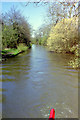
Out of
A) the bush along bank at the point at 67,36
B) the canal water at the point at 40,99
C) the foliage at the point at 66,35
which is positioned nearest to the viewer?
the canal water at the point at 40,99

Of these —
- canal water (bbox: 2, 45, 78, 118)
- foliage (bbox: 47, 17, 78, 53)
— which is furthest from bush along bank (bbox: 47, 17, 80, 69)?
canal water (bbox: 2, 45, 78, 118)

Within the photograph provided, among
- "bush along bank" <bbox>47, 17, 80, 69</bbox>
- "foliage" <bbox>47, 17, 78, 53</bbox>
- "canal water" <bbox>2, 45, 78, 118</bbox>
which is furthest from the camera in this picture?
"foliage" <bbox>47, 17, 78, 53</bbox>

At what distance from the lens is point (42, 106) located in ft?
13.1

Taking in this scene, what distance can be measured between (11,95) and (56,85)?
2.16 meters

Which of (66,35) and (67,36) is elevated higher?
(66,35)

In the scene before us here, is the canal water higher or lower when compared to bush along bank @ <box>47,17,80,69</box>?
lower

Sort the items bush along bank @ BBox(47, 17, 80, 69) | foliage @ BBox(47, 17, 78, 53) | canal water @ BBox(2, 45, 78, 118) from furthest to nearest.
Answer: foliage @ BBox(47, 17, 78, 53), bush along bank @ BBox(47, 17, 80, 69), canal water @ BBox(2, 45, 78, 118)

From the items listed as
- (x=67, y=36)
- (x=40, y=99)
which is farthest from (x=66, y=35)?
(x=40, y=99)

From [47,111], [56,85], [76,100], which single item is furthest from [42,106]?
[56,85]

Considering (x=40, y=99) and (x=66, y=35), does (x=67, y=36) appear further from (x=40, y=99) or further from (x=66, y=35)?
(x=40, y=99)

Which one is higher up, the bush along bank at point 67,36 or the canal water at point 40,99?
the bush along bank at point 67,36

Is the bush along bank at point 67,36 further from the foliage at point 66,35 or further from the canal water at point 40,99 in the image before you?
the canal water at point 40,99

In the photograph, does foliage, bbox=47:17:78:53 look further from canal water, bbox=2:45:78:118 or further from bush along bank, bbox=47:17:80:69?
canal water, bbox=2:45:78:118

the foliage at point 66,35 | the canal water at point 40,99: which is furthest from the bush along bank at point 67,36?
the canal water at point 40,99
